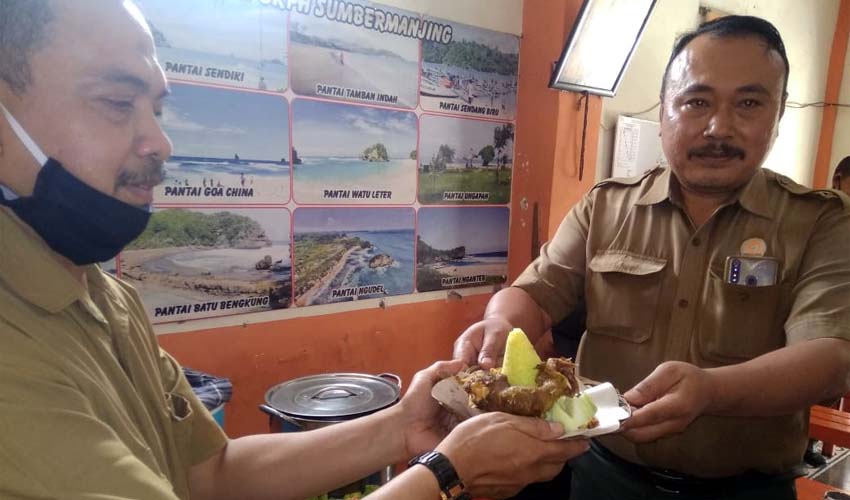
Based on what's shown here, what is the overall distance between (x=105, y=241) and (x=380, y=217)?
1.69m

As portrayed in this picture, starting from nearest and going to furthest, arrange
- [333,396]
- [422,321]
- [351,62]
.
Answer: [333,396], [351,62], [422,321]

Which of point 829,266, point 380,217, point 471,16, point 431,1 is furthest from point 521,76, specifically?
point 829,266

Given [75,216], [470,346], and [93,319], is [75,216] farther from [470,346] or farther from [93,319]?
[470,346]

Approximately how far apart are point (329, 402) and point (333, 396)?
0.06 m

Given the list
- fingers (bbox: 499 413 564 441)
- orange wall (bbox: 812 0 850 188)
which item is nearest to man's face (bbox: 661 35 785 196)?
fingers (bbox: 499 413 564 441)

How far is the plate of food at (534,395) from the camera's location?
1188 millimetres

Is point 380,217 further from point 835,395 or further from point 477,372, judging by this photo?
point 835,395

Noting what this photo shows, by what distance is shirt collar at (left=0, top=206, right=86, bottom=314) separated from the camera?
77cm

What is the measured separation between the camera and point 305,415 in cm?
167

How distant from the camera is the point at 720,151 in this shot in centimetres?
158

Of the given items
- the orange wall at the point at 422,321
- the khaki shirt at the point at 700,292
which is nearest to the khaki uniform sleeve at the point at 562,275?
the khaki shirt at the point at 700,292

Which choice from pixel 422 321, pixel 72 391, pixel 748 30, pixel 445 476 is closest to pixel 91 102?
pixel 72 391

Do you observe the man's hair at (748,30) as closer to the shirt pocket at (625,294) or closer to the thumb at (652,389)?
the shirt pocket at (625,294)

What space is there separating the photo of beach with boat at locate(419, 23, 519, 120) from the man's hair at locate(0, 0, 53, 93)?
1.96m
